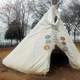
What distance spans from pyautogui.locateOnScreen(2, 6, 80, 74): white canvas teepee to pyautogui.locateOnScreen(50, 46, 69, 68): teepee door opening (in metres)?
0.62

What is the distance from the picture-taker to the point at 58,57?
10.3 meters

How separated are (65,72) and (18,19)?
22.4 m

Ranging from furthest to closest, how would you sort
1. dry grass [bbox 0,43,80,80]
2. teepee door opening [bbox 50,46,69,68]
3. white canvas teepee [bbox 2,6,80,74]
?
teepee door opening [bbox 50,46,69,68] < white canvas teepee [bbox 2,6,80,74] < dry grass [bbox 0,43,80,80]

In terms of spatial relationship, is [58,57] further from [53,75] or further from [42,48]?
[53,75]

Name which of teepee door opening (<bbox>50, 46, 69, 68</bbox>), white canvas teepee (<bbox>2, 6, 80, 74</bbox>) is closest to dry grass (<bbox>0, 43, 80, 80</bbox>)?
white canvas teepee (<bbox>2, 6, 80, 74</bbox>)

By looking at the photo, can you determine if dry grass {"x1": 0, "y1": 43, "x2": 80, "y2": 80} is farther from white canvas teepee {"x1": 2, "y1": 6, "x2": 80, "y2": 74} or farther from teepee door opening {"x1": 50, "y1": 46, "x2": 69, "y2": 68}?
teepee door opening {"x1": 50, "y1": 46, "x2": 69, "y2": 68}

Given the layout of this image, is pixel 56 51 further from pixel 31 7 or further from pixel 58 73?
pixel 31 7

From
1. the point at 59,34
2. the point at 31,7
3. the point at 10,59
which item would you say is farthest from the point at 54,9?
the point at 31,7

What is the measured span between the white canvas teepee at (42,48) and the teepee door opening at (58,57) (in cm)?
62

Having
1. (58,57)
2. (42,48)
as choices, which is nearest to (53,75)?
(42,48)

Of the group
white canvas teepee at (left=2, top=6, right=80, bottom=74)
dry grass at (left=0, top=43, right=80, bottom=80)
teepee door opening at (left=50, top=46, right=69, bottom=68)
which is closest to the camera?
dry grass at (left=0, top=43, right=80, bottom=80)

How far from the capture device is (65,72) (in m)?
8.86

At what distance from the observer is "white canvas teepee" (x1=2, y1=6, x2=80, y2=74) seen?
8.76 metres

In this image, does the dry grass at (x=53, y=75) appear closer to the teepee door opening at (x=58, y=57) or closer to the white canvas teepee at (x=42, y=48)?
the white canvas teepee at (x=42, y=48)
